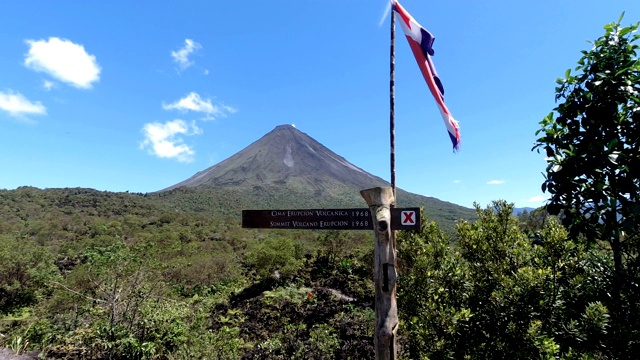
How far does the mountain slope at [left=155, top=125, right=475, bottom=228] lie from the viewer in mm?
80500

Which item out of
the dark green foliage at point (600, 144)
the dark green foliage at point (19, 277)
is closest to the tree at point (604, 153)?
the dark green foliage at point (600, 144)

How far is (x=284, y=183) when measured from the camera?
103188mm

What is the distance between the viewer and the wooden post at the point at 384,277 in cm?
281

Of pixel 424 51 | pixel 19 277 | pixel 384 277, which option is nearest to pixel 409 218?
pixel 384 277

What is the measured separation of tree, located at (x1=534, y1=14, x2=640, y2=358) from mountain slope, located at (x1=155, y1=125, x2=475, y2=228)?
70381 millimetres

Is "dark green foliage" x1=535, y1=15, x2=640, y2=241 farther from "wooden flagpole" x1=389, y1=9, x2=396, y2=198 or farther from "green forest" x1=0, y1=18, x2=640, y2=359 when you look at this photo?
"wooden flagpole" x1=389, y1=9, x2=396, y2=198

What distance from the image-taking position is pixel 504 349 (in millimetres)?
2578

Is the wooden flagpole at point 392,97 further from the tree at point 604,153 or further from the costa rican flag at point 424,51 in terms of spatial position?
the tree at point 604,153

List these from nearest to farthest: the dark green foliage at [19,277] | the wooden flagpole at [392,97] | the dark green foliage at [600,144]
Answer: the dark green foliage at [600,144] < the wooden flagpole at [392,97] < the dark green foliage at [19,277]

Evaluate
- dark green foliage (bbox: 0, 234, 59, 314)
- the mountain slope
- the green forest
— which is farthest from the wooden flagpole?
the mountain slope

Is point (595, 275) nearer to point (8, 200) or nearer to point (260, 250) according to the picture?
point (260, 250)

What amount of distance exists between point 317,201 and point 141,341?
277 ft

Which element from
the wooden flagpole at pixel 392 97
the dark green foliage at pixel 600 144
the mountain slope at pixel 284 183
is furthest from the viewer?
the mountain slope at pixel 284 183

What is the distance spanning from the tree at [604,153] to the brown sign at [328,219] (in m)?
1.12
